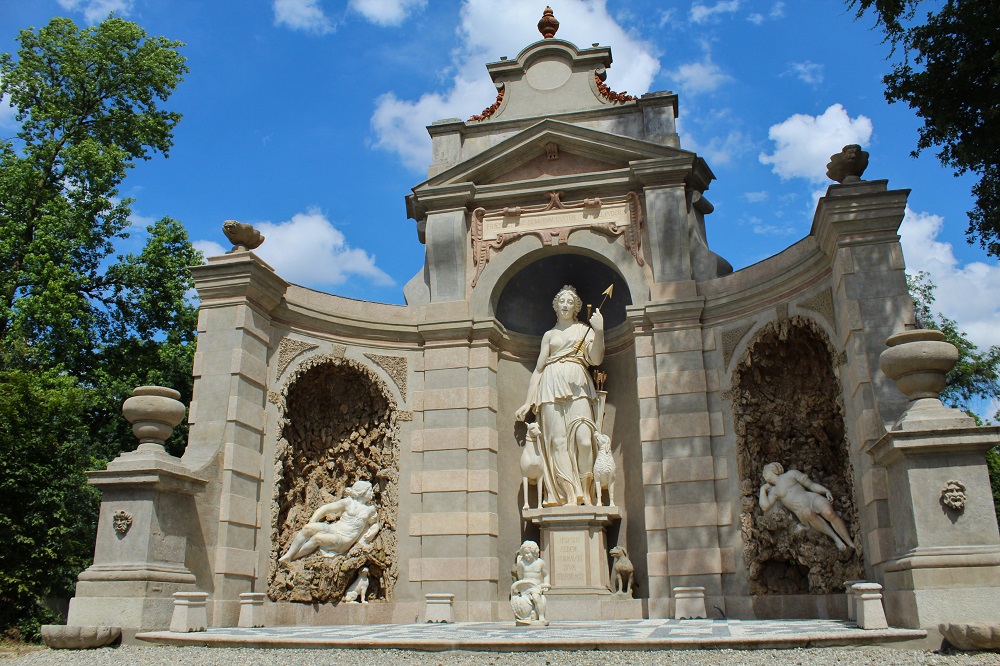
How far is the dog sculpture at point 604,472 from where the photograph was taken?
14.4 metres

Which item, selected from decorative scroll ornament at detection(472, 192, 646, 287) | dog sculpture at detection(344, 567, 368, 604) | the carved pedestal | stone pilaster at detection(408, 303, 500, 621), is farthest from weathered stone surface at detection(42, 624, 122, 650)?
decorative scroll ornament at detection(472, 192, 646, 287)

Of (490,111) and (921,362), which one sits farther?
(490,111)

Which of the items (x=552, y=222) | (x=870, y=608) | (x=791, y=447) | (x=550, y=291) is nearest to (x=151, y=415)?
(x=552, y=222)

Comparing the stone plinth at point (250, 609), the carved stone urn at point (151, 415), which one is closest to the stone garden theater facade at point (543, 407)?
the carved stone urn at point (151, 415)

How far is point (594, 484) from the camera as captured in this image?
14.7 m

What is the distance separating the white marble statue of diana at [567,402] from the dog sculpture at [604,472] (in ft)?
0.49

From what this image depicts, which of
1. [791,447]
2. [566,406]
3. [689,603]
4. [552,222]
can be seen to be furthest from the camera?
[552,222]

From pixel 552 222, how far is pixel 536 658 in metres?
9.93

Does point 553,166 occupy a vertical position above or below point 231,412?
above

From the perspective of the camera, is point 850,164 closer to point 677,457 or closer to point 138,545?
point 677,457

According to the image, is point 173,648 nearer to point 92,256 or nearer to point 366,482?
point 366,482

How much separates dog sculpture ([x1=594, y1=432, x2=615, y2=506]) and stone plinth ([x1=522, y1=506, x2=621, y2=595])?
29 cm

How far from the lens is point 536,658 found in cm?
763

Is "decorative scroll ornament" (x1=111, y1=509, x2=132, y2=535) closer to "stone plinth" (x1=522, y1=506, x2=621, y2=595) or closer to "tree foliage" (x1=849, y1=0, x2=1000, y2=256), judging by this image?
"stone plinth" (x1=522, y1=506, x2=621, y2=595)
